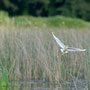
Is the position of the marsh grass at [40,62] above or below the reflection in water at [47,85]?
above

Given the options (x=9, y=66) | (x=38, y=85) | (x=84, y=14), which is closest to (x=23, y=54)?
(x=9, y=66)

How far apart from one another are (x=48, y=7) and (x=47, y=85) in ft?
64.8

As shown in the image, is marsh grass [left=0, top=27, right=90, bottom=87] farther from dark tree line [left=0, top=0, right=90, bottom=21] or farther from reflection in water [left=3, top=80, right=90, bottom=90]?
dark tree line [left=0, top=0, right=90, bottom=21]

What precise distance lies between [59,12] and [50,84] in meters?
19.7

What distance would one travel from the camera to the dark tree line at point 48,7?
78.2ft

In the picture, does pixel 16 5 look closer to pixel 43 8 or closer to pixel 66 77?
pixel 43 8

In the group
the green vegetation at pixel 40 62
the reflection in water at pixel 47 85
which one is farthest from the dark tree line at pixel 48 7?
the reflection in water at pixel 47 85

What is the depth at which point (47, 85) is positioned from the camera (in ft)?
18.6

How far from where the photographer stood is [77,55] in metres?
6.38

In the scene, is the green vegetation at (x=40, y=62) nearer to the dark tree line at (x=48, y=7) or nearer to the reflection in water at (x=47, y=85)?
the reflection in water at (x=47, y=85)

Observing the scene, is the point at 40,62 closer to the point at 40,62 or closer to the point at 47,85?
the point at 40,62

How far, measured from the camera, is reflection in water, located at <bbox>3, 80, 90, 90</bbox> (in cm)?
541

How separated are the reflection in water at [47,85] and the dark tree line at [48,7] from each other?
17.9 m

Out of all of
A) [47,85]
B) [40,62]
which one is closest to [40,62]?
[40,62]
